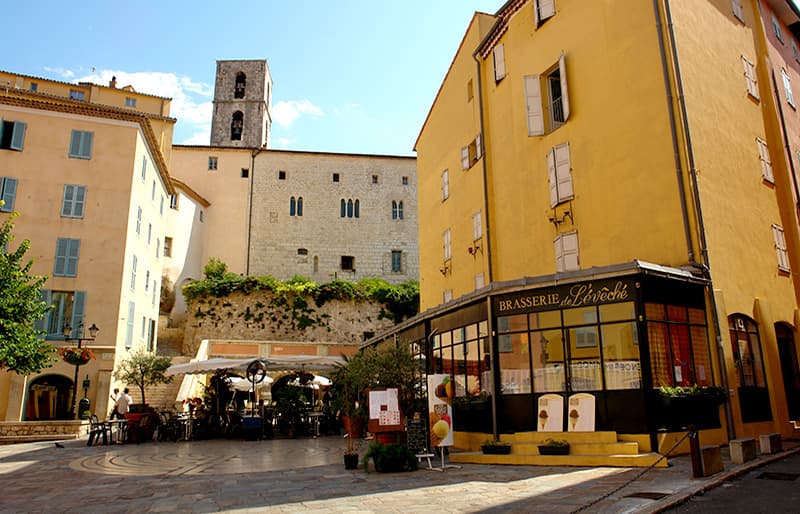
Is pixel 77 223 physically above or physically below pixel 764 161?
above

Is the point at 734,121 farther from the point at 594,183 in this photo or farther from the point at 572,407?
the point at 572,407

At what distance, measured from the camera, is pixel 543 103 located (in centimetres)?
1606

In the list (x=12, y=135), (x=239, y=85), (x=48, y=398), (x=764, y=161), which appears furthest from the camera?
(x=239, y=85)

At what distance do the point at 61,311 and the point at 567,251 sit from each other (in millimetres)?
18588

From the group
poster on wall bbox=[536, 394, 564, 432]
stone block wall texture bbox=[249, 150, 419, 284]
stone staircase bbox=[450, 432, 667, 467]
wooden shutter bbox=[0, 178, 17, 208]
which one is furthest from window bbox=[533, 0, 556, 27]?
stone block wall texture bbox=[249, 150, 419, 284]

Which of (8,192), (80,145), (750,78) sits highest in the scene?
(80,145)

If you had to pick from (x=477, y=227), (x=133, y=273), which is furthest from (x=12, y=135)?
(x=477, y=227)

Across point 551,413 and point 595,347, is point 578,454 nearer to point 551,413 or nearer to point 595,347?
point 551,413

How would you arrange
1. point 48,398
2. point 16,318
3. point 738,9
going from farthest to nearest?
point 48,398 < point 16,318 < point 738,9

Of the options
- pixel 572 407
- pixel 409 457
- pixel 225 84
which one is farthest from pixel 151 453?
pixel 225 84

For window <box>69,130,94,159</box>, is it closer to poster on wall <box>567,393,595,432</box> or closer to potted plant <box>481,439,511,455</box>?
potted plant <box>481,439,511,455</box>

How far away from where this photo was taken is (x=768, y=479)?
7871 millimetres

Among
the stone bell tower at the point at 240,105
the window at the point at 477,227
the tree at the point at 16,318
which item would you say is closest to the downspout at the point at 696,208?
the window at the point at 477,227

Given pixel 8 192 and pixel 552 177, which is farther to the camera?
pixel 8 192
